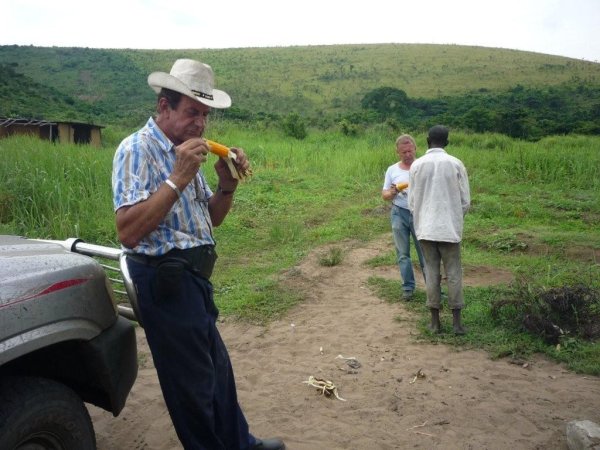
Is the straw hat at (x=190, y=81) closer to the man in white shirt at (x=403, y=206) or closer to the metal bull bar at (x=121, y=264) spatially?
the metal bull bar at (x=121, y=264)

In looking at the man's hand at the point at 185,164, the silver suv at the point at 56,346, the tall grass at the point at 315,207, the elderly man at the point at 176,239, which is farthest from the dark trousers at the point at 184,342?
the tall grass at the point at 315,207

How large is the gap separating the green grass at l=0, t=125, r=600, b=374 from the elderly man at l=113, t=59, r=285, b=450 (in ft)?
10.1

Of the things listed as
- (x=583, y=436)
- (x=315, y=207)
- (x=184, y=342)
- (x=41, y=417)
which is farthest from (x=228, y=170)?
(x=315, y=207)

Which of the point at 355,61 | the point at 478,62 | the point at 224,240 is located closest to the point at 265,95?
the point at 355,61

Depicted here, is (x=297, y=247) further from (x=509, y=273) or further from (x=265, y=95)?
(x=265, y=95)

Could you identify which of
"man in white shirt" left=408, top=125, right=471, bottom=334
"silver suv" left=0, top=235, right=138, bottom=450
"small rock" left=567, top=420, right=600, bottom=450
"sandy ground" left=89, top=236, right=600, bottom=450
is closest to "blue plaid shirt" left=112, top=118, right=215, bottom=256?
"silver suv" left=0, top=235, right=138, bottom=450

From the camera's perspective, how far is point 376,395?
13.4 ft

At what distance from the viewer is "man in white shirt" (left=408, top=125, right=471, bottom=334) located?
16.4ft

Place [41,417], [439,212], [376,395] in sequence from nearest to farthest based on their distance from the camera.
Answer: [41,417]
[376,395]
[439,212]

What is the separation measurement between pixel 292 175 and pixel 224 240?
20.6 ft

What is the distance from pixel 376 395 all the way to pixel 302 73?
188ft

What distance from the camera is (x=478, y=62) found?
59.8 m

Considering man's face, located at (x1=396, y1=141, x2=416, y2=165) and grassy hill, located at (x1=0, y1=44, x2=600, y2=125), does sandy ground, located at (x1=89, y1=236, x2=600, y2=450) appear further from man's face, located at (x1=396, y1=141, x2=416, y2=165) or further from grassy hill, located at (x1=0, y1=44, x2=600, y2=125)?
grassy hill, located at (x1=0, y1=44, x2=600, y2=125)

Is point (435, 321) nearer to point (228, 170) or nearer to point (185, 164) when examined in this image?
point (228, 170)
